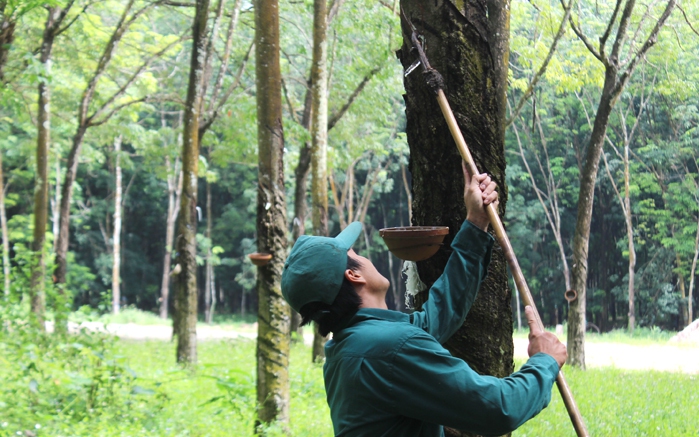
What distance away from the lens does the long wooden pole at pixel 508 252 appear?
207 centimetres

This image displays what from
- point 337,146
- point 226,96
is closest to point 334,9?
point 226,96

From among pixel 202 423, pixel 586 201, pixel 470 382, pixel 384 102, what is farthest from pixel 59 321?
pixel 384 102

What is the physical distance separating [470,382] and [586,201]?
9.78 m

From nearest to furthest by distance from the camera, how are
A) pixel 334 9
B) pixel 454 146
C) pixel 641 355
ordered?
pixel 454 146, pixel 334 9, pixel 641 355

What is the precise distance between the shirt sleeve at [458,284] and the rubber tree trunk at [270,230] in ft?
11.6

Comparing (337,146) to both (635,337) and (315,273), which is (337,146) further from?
(315,273)

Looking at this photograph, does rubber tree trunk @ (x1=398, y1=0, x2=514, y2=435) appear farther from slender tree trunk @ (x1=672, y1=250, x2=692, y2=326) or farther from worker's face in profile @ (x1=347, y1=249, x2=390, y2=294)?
slender tree trunk @ (x1=672, y1=250, x2=692, y2=326)

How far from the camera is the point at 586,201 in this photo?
424 inches

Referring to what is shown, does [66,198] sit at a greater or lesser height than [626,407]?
greater

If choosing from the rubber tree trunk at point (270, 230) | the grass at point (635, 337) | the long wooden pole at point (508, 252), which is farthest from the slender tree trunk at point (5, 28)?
the grass at point (635, 337)

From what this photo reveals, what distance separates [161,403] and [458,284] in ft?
16.5

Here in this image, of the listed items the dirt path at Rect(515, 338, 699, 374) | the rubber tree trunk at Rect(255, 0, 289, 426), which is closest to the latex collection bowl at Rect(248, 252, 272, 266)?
the rubber tree trunk at Rect(255, 0, 289, 426)

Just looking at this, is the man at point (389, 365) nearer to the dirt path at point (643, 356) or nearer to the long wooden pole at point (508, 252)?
the long wooden pole at point (508, 252)

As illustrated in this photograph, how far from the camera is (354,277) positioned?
1.98 metres
